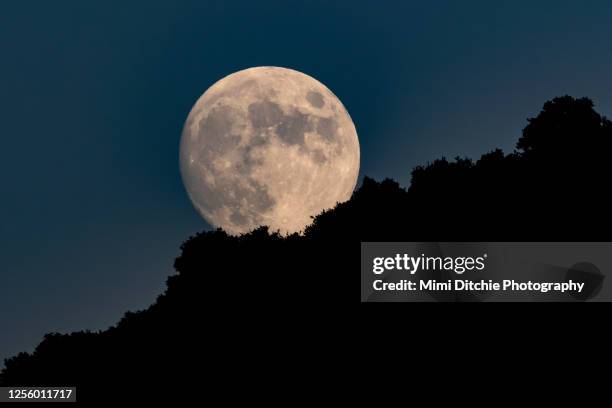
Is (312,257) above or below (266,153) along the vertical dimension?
below

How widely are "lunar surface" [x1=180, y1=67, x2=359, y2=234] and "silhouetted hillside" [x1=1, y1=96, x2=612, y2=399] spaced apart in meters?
5.60

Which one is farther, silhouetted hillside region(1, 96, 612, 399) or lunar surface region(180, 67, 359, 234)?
lunar surface region(180, 67, 359, 234)

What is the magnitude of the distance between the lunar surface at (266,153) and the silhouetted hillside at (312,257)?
5.60 meters

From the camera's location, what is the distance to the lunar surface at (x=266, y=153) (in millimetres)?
44625

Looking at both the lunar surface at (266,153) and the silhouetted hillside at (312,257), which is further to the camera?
the lunar surface at (266,153)

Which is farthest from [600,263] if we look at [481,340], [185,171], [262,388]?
[185,171]

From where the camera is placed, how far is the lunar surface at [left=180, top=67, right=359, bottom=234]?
44625 mm

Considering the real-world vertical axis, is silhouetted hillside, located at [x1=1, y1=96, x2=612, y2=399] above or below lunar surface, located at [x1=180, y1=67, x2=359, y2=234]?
below

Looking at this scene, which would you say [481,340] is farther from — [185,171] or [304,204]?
[185,171]

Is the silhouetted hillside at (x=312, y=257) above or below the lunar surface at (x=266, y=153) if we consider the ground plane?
below

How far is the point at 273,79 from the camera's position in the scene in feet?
157

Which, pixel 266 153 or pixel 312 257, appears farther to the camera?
pixel 266 153

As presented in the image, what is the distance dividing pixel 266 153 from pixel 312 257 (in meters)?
11.5

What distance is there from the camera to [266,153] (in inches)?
1743
